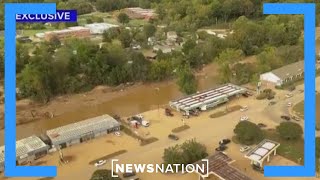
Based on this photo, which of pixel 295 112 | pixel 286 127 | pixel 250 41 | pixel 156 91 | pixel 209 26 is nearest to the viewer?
pixel 286 127

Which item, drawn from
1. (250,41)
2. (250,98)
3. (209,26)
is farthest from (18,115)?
(209,26)

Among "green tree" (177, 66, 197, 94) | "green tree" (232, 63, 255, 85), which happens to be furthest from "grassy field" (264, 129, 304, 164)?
"green tree" (232, 63, 255, 85)

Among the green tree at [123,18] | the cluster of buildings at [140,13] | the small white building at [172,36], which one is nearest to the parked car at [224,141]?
the small white building at [172,36]

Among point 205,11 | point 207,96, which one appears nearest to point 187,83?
point 207,96

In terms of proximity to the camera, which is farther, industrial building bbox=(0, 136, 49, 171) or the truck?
the truck

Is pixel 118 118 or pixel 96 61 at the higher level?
pixel 96 61

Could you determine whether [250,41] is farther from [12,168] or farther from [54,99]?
[12,168]

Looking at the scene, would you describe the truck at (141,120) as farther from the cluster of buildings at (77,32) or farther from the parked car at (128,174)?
the cluster of buildings at (77,32)

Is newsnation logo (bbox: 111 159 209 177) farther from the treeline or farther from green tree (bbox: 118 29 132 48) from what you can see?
the treeline
